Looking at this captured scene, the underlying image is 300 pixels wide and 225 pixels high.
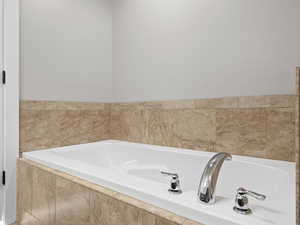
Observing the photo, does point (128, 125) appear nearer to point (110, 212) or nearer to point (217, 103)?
point (217, 103)

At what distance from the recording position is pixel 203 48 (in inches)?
65.9

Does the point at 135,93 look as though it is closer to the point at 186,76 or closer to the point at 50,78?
the point at 186,76

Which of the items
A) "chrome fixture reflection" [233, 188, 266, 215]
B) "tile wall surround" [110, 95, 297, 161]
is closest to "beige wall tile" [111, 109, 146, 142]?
"tile wall surround" [110, 95, 297, 161]

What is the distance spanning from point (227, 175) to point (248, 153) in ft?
0.73

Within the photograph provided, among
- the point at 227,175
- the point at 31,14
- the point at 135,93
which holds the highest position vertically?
the point at 31,14

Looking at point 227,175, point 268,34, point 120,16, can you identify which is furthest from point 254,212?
point 120,16

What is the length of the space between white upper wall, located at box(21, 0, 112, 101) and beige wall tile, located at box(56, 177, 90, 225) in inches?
39.1

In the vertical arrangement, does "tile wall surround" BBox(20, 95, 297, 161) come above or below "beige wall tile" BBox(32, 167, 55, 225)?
above

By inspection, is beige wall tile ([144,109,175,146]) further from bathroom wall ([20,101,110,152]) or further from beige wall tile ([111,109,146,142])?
bathroom wall ([20,101,110,152])

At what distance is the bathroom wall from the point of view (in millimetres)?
1714

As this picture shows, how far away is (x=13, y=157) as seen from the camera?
1630mm

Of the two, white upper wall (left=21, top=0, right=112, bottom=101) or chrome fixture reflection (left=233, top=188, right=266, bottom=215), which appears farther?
white upper wall (left=21, top=0, right=112, bottom=101)

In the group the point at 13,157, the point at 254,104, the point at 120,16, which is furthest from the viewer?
the point at 120,16

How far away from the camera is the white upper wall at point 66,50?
1733 millimetres
